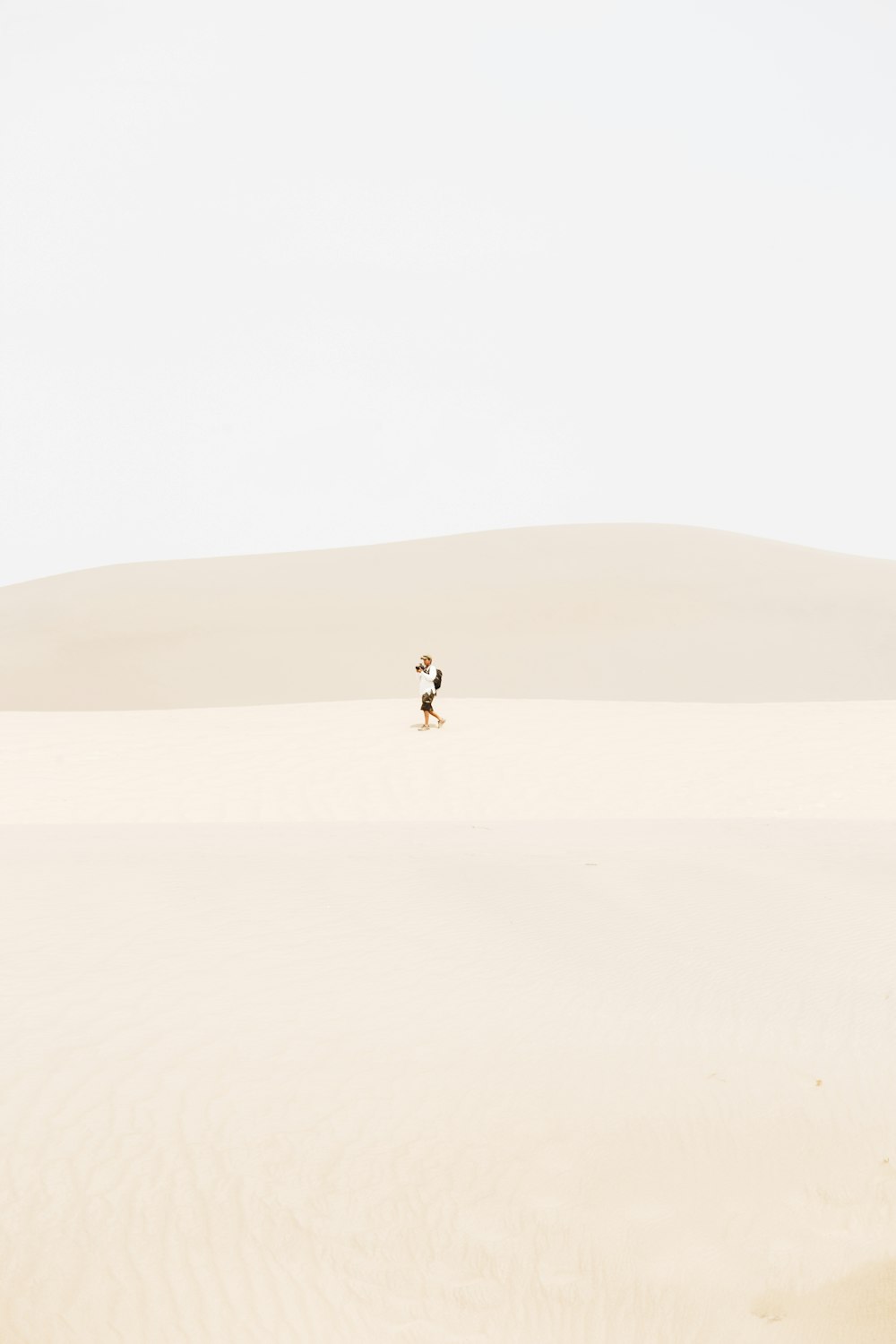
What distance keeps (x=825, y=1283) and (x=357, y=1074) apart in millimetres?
1853

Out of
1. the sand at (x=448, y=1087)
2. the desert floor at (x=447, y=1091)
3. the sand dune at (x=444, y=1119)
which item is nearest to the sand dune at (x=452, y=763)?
the sand at (x=448, y=1087)

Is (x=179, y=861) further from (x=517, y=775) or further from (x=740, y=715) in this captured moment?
(x=740, y=715)

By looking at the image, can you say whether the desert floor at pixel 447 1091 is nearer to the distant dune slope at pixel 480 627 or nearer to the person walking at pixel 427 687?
the person walking at pixel 427 687

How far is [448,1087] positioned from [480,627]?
1135 inches

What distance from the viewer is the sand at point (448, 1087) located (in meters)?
3.20

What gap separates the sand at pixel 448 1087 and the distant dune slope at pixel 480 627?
60.6ft

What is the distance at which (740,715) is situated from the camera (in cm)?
2195

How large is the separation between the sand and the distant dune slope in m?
18.5

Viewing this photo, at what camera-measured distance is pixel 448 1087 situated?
4.41 meters

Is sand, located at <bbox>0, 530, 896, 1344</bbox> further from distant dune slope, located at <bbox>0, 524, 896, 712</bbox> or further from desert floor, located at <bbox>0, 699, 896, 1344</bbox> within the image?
distant dune slope, located at <bbox>0, 524, 896, 712</bbox>

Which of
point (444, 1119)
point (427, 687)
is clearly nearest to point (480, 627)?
point (427, 687)

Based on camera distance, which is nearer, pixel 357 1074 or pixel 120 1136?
pixel 120 1136

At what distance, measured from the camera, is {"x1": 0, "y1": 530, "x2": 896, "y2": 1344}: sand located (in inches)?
126

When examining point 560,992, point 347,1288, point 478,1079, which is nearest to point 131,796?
point 560,992
